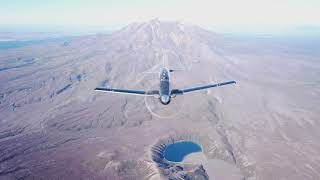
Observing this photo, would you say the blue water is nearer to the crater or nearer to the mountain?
the crater

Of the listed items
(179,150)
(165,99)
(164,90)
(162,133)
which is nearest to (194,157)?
(179,150)

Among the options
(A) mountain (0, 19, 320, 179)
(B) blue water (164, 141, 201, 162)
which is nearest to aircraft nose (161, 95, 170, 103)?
(A) mountain (0, 19, 320, 179)

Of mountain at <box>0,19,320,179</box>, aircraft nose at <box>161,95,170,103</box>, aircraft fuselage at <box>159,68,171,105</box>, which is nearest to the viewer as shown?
aircraft nose at <box>161,95,170,103</box>

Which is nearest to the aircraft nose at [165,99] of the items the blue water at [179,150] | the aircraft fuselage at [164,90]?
the aircraft fuselage at [164,90]

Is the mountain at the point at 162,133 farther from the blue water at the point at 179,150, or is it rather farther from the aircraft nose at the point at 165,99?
the aircraft nose at the point at 165,99

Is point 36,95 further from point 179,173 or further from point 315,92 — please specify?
point 315,92

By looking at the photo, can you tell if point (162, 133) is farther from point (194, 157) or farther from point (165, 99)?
point (165, 99)

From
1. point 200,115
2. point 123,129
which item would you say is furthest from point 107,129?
point 200,115

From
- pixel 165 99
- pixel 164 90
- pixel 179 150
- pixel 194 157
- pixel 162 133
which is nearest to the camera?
pixel 165 99

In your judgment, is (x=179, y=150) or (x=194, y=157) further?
(x=179, y=150)
